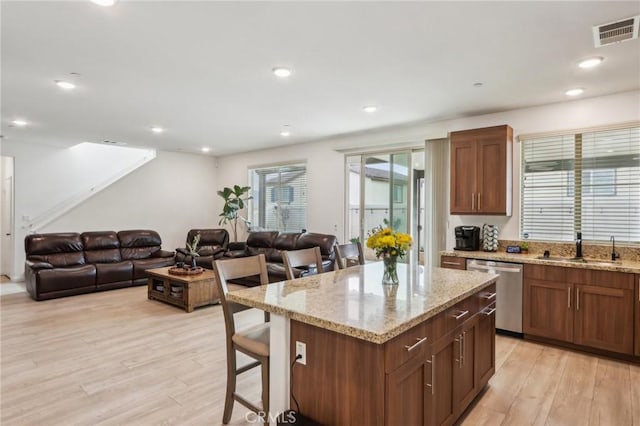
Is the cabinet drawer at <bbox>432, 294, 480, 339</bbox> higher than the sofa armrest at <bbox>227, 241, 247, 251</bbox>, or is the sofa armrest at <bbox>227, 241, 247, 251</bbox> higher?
the cabinet drawer at <bbox>432, 294, 480, 339</bbox>

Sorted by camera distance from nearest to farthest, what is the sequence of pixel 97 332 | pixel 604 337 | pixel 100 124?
pixel 604 337 → pixel 97 332 → pixel 100 124

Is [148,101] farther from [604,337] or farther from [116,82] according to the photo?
[604,337]

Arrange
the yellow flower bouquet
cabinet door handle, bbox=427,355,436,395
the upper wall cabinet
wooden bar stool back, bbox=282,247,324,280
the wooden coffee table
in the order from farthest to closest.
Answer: the wooden coffee table → the upper wall cabinet → wooden bar stool back, bbox=282,247,324,280 → the yellow flower bouquet → cabinet door handle, bbox=427,355,436,395

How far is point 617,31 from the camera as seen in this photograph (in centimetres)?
247

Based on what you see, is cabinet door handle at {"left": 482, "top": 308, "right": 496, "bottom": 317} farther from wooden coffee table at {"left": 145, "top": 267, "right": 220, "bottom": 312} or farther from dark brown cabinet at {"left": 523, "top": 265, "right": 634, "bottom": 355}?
wooden coffee table at {"left": 145, "top": 267, "right": 220, "bottom": 312}

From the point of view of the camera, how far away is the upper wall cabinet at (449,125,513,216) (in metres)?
4.20

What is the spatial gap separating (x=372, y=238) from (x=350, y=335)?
3.06 ft

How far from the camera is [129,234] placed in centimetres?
702

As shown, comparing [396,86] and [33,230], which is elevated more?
[396,86]

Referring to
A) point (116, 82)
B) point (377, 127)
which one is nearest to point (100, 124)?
point (116, 82)

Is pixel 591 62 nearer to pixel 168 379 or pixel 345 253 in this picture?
pixel 345 253

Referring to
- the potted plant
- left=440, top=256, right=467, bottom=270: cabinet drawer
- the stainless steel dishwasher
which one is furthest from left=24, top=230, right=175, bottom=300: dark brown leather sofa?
the stainless steel dishwasher

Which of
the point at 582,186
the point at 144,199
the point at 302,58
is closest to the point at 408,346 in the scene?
the point at 302,58

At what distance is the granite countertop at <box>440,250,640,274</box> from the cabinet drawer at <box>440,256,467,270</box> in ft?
0.13
